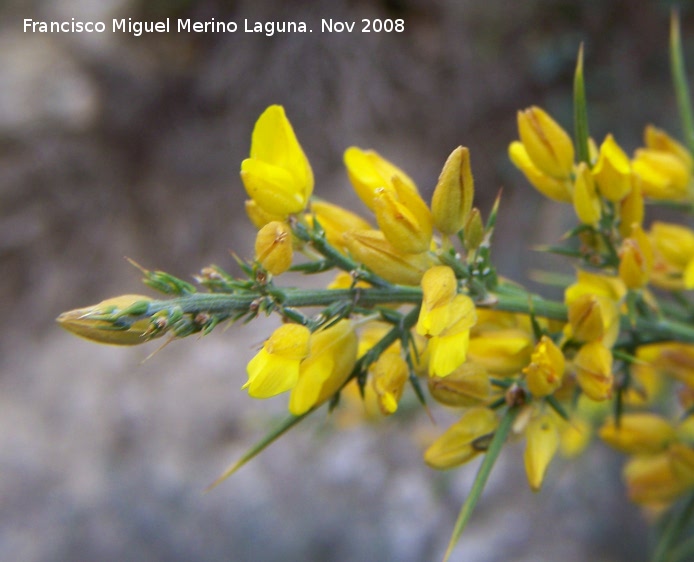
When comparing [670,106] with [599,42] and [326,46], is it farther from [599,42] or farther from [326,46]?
[326,46]

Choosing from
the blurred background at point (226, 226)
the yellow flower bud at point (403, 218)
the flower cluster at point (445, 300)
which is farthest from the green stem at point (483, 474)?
the blurred background at point (226, 226)

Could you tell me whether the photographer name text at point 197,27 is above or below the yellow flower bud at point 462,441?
above

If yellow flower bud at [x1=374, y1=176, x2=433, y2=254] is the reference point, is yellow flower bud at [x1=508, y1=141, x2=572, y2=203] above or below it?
above

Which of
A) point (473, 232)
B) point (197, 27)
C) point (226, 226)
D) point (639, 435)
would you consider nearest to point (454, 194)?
point (473, 232)

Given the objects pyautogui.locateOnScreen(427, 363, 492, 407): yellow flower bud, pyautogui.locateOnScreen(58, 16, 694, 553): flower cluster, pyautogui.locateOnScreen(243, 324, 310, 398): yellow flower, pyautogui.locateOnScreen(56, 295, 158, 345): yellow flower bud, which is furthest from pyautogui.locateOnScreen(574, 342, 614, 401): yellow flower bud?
pyautogui.locateOnScreen(56, 295, 158, 345): yellow flower bud

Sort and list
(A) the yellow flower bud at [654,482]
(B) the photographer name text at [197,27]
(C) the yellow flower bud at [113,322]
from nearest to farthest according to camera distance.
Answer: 1. (C) the yellow flower bud at [113,322]
2. (A) the yellow flower bud at [654,482]
3. (B) the photographer name text at [197,27]

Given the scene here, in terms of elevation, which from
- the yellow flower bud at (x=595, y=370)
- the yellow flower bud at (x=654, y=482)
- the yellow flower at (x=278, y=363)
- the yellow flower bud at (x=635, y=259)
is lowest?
the yellow flower bud at (x=654, y=482)

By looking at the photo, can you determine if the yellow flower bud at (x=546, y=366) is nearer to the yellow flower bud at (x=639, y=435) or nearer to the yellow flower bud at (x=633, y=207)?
the yellow flower bud at (x=633, y=207)

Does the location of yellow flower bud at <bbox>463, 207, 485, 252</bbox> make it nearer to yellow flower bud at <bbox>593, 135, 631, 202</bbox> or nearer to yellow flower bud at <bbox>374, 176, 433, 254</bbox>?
yellow flower bud at <bbox>374, 176, 433, 254</bbox>
